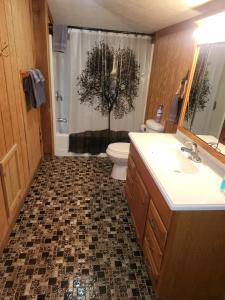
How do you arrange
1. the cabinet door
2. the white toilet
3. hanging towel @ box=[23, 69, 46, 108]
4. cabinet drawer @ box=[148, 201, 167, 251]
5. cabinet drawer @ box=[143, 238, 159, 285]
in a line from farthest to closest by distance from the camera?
the white toilet, hanging towel @ box=[23, 69, 46, 108], the cabinet door, cabinet drawer @ box=[143, 238, 159, 285], cabinet drawer @ box=[148, 201, 167, 251]

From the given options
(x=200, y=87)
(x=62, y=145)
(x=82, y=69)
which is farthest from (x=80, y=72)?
(x=200, y=87)

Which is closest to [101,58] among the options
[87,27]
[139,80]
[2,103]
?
[87,27]

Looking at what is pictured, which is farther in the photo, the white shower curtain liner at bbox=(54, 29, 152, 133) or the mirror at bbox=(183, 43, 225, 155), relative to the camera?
the white shower curtain liner at bbox=(54, 29, 152, 133)

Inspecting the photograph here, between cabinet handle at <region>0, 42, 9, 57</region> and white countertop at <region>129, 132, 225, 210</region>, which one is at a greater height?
cabinet handle at <region>0, 42, 9, 57</region>

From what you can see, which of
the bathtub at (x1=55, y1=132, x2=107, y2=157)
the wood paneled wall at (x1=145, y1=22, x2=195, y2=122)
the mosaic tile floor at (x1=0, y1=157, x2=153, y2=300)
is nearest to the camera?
the mosaic tile floor at (x1=0, y1=157, x2=153, y2=300)

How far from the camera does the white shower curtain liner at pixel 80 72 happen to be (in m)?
2.93

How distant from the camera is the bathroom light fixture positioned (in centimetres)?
152

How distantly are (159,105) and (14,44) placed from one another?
178cm

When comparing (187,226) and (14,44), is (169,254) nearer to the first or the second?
(187,226)

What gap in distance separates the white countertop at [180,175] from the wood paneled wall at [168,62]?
75 cm

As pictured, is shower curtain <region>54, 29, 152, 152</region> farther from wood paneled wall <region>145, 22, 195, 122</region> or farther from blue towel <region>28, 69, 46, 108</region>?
blue towel <region>28, 69, 46, 108</region>

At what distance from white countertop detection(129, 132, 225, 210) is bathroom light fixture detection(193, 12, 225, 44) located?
0.90 metres

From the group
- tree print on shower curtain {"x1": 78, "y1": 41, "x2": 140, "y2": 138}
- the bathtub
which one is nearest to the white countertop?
tree print on shower curtain {"x1": 78, "y1": 41, "x2": 140, "y2": 138}

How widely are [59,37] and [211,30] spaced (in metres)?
1.97
